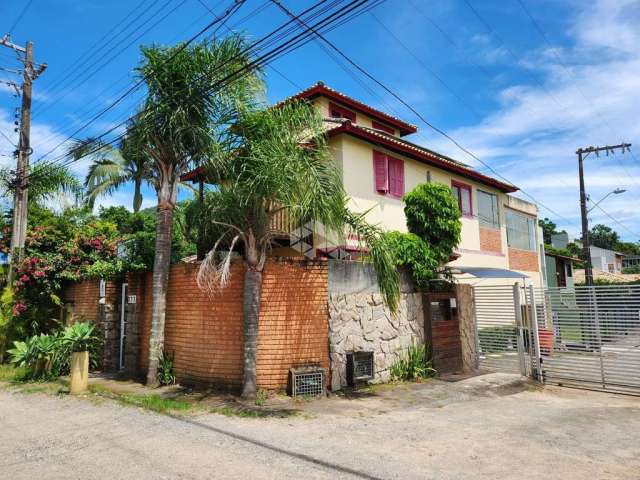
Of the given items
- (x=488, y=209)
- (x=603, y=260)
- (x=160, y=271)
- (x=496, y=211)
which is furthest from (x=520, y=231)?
(x=603, y=260)

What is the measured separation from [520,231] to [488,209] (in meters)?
3.48

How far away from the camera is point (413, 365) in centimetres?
1097

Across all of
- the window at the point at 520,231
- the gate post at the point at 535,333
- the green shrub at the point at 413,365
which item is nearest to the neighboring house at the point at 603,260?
the window at the point at 520,231

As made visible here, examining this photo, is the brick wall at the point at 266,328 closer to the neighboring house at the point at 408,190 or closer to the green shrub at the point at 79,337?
the neighboring house at the point at 408,190

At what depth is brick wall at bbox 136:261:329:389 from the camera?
29.9ft

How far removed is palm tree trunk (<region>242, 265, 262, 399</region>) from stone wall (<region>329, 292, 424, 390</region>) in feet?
5.65

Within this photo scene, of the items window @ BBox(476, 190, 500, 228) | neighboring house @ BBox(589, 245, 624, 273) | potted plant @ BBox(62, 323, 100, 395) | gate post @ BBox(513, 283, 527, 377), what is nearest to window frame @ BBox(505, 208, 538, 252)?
window @ BBox(476, 190, 500, 228)

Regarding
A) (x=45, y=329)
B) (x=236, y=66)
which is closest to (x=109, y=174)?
(x=45, y=329)

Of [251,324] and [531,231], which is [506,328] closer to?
[251,324]

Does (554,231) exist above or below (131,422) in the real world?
above

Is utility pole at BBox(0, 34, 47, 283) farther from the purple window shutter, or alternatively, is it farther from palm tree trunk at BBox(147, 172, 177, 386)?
the purple window shutter

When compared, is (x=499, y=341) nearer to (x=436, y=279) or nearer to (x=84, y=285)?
(x=436, y=279)

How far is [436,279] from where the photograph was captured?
1188 cm

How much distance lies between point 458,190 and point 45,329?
15637mm
